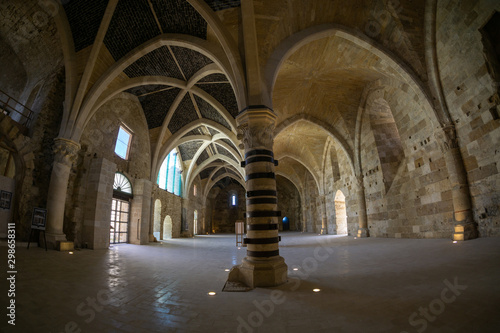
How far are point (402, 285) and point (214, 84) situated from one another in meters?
10.6

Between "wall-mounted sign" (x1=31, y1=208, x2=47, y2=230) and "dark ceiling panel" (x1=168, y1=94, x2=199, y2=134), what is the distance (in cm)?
827

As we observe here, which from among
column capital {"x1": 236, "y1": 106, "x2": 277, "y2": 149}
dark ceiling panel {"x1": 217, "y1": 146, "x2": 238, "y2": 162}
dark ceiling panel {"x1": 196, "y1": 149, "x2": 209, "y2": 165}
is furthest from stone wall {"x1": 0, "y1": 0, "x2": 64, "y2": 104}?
dark ceiling panel {"x1": 217, "y1": 146, "x2": 238, "y2": 162}

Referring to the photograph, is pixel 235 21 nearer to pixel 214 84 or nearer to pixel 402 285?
pixel 214 84

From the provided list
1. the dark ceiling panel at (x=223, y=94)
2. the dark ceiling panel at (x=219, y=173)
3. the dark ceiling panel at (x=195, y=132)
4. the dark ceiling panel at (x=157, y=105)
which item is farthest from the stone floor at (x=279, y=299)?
the dark ceiling panel at (x=219, y=173)

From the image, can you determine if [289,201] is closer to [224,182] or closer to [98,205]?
[224,182]

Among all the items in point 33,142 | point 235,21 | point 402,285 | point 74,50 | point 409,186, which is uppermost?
point 74,50

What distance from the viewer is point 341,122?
43.8ft

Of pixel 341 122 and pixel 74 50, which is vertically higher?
pixel 74 50

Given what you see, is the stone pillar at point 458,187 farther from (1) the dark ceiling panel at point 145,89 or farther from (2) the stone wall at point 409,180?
(1) the dark ceiling panel at point 145,89

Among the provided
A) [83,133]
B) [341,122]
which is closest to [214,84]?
[83,133]

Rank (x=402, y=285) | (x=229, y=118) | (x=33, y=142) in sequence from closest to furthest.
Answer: (x=402, y=285), (x=33, y=142), (x=229, y=118)

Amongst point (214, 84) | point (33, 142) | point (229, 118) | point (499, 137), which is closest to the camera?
point (499, 137)

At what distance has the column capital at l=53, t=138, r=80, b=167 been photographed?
326 inches

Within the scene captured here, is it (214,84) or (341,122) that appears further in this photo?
(341,122)
